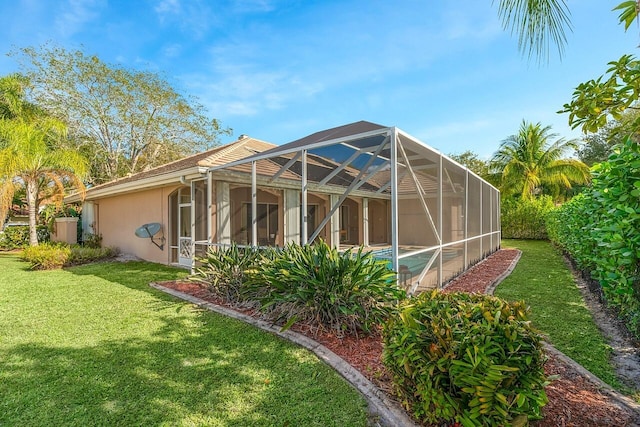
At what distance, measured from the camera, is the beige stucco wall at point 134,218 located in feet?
37.8

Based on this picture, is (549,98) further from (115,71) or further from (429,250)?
(115,71)

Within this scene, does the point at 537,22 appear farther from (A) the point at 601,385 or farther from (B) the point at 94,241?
(B) the point at 94,241

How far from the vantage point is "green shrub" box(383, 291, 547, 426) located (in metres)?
2.15

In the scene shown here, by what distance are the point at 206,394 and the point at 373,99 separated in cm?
1241

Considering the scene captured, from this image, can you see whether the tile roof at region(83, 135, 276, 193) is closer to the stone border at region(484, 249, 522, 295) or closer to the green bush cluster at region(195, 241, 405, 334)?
the green bush cluster at region(195, 241, 405, 334)

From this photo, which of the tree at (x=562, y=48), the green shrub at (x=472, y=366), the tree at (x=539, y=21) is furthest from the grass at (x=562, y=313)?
the tree at (x=539, y=21)

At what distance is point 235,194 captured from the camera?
31.5 ft

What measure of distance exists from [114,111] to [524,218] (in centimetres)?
3183

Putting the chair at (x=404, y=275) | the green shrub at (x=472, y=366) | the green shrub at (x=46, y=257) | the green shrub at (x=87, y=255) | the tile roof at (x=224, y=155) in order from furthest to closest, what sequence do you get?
the green shrub at (x=87, y=255)
the green shrub at (x=46, y=257)
the tile roof at (x=224, y=155)
the chair at (x=404, y=275)
the green shrub at (x=472, y=366)

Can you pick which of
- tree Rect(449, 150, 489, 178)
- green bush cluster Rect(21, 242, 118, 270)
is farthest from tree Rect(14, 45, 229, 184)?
tree Rect(449, 150, 489, 178)

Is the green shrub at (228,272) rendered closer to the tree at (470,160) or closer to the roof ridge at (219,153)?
the roof ridge at (219,153)

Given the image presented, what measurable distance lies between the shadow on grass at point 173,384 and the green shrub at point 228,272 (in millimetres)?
1748

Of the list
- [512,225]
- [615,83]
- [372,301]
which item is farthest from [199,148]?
[615,83]

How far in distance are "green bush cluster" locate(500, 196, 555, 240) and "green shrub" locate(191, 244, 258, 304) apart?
67.1 feet
